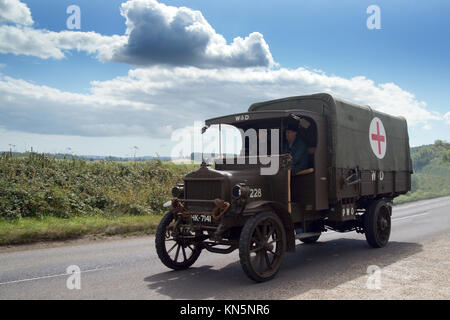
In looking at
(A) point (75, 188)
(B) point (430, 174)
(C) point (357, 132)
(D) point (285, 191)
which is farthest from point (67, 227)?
(B) point (430, 174)

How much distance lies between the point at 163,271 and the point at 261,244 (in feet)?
6.55

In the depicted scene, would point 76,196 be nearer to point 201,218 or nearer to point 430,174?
point 201,218

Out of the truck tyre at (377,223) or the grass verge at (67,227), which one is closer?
the truck tyre at (377,223)

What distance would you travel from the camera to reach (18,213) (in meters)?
12.8

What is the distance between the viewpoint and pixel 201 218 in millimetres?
6891

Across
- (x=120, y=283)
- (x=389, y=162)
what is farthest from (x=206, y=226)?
(x=389, y=162)

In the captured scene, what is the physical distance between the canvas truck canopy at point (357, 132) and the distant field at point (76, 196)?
672 cm

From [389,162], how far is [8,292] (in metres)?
9.11

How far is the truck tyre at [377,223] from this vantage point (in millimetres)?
9359

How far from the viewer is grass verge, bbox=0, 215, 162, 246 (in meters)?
10.8

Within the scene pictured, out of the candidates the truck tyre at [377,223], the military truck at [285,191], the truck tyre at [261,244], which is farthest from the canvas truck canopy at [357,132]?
the truck tyre at [261,244]

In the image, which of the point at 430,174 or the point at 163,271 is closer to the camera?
the point at 163,271

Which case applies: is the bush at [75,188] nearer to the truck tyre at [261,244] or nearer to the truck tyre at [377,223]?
the truck tyre at [377,223]
